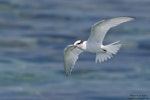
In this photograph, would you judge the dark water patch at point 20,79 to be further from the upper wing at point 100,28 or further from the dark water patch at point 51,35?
the upper wing at point 100,28

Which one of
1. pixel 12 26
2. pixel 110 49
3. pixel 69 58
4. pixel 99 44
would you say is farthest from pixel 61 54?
pixel 110 49

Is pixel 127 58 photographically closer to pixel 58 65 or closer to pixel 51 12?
pixel 58 65

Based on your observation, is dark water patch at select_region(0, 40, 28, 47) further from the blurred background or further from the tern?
the tern

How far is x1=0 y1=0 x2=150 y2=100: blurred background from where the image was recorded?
1834 cm

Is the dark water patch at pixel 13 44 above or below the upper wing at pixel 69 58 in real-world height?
above

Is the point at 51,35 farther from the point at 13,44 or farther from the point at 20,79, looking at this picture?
the point at 20,79

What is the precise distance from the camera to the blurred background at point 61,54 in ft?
60.2

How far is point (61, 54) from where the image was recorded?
2139 cm

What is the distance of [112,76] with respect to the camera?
19984mm

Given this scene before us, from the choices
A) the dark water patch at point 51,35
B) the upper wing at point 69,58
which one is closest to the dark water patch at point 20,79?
the dark water patch at point 51,35

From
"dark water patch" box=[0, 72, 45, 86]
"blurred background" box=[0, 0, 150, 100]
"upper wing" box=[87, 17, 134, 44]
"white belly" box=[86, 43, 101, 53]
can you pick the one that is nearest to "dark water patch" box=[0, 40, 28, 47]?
"blurred background" box=[0, 0, 150, 100]

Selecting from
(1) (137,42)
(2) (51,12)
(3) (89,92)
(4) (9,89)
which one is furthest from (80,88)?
(2) (51,12)

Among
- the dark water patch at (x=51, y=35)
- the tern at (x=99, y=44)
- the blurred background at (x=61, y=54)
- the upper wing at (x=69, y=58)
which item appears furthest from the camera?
the dark water patch at (x=51, y=35)

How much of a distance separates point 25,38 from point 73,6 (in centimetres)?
581
